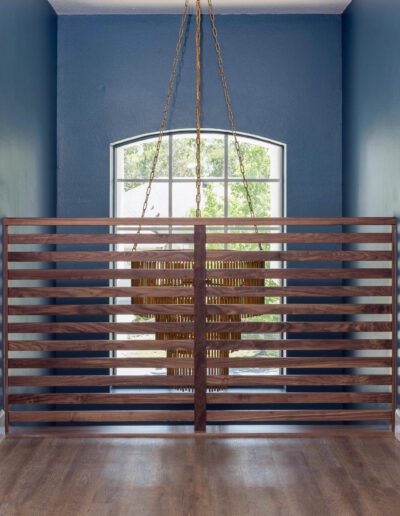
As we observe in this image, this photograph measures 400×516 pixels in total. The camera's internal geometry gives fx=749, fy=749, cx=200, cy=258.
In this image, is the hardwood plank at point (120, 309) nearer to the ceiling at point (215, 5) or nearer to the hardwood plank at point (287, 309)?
the hardwood plank at point (287, 309)

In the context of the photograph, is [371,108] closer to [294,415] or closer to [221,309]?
[221,309]

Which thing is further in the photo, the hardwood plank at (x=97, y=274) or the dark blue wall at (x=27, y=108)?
the dark blue wall at (x=27, y=108)

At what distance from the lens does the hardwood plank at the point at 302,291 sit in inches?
149

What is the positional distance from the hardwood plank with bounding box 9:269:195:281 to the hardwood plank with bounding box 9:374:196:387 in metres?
0.50

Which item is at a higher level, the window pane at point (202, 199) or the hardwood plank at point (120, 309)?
the window pane at point (202, 199)

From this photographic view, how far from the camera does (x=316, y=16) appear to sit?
5.11 metres

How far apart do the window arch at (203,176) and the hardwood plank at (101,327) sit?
61.2 inches

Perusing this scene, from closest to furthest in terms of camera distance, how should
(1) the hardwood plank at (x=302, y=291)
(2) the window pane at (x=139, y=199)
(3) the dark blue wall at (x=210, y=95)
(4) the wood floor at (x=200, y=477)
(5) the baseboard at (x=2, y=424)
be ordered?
(4) the wood floor at (x=200, y=477)
(5) the baseboard at (x=2, y=424)
(1) the hardwood plank at (x=302, y=291)
(3) the dark blue wall at (x=210, y=95)
(2) the window pane at (x=139, y=199)

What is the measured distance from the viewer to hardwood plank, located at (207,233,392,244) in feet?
12.3

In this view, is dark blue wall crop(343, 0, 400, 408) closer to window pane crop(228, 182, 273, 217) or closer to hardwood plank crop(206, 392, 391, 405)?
window pane crop(228, 182, 273, 217)

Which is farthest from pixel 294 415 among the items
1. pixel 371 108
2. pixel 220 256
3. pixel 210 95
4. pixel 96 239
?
pixel 210 95

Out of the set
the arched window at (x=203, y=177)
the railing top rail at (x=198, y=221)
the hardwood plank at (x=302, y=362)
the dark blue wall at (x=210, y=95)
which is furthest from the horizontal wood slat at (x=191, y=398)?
the dark blue wall at (x=210, y=95)

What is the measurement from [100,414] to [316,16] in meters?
3.06

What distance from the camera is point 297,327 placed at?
3.80m
